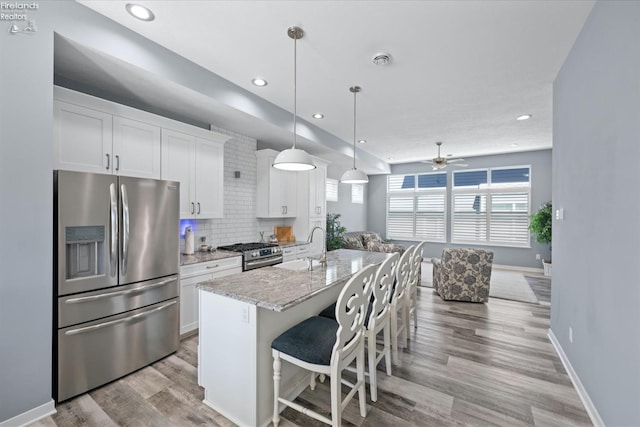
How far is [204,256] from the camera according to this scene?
11.2 feet

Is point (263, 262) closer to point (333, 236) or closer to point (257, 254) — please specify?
point (257, 254)

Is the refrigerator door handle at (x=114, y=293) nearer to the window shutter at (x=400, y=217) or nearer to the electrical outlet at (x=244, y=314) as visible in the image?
the electrical outlet at (x=244, y=314)

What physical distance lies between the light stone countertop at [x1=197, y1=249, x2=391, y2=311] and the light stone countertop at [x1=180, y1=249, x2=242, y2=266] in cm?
111

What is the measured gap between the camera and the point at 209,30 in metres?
2.30

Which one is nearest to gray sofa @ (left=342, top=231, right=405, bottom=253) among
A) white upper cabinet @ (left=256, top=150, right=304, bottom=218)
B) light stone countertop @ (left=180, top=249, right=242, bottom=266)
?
white upper cabinet @ (left=256, top=150, right=304, bottom=218)

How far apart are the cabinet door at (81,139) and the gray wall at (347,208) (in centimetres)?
485

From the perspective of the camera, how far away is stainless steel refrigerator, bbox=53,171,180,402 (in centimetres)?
207

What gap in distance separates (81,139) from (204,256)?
1.68 meters

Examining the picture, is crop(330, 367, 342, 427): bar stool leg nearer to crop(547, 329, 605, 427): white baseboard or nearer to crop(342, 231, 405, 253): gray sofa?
crop(547, 329, 605, 427): white baseboard

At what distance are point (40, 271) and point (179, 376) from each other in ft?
4.43

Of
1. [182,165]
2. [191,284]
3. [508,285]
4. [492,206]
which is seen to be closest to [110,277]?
[191,284]

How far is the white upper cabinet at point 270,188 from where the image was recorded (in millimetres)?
4629

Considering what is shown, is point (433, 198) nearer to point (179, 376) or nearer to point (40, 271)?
point (179, 376)

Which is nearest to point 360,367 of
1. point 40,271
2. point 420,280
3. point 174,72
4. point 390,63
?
point 40,271
